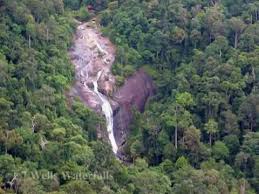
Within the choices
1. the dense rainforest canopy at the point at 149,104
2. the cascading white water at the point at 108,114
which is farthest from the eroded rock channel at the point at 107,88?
the dense rainforest canopy at the point at 149,104

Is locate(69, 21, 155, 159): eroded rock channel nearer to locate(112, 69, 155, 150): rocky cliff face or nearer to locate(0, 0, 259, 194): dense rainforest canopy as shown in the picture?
locate(112, 69, 155, 150): rocky cliff face

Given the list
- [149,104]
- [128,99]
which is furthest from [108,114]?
[149,104]

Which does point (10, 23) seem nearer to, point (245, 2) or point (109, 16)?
point (109, 16)

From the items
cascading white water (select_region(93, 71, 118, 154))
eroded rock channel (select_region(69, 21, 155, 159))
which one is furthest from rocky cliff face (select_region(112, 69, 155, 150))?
cascading white water (select_region(93, 71, 118, 154))

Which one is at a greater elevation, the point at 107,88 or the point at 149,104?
the point at 107,88

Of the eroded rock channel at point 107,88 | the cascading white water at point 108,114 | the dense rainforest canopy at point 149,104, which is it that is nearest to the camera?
the dense rainforest canopy at point 149,104

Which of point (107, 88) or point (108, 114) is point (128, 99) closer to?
point (107, 88)

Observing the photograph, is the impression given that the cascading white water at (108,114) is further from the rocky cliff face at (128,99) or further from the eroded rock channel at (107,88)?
the rocky cliff face at (128,99)
